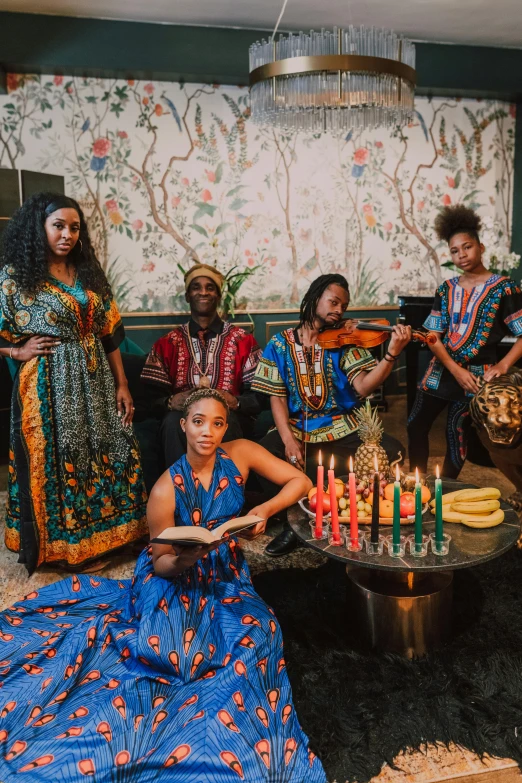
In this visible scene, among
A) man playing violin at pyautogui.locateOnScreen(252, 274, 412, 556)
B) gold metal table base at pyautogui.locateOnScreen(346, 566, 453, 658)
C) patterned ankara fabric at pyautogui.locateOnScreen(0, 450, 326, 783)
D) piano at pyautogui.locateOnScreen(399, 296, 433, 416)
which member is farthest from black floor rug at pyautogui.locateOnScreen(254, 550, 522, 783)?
piano at pyautogui.locateOnScreen(399, 296, 433, 416)

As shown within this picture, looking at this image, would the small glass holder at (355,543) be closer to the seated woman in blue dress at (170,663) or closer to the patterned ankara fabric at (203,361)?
the seated woman in blue dress at (170,663)

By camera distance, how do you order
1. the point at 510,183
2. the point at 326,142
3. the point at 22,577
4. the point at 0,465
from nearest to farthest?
the point at 22,577 < the point at 0,465 < the point at 326,142 < the point at 510,183

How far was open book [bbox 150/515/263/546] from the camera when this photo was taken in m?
1.99

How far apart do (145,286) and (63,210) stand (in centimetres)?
322

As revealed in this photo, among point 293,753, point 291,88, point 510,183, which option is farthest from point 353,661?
point 510,183

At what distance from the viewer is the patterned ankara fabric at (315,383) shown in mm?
3500

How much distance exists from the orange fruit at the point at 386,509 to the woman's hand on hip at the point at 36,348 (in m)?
1.66

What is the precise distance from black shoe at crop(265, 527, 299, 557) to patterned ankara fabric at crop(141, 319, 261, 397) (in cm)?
102

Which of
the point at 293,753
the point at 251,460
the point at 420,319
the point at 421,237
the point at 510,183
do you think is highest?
the point at 510,183

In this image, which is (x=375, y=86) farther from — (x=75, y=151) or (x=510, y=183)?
(x=510, y=183)

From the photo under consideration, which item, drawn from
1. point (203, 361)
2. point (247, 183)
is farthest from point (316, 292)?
point (247, 183)

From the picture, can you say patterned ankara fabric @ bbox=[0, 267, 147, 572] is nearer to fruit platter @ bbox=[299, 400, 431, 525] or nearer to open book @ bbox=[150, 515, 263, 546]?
fruit platter @ bbox=[299, 400, 431, 525]

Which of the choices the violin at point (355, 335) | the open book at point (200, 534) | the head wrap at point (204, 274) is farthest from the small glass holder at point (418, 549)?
the head wrap at point (204, 274)

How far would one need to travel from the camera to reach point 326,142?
642cm
